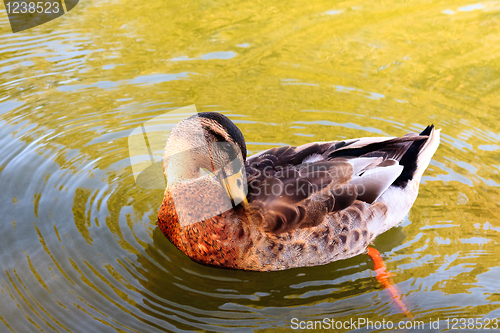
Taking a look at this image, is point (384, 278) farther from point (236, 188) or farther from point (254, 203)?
point (236, 188)

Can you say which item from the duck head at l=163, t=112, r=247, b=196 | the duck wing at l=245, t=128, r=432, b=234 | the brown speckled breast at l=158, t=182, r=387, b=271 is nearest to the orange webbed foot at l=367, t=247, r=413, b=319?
the brown speckled breast at l=158, t=182, r=387, b=271

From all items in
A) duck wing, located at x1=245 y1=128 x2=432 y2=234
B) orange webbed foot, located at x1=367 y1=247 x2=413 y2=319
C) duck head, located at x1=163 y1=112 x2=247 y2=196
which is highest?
duck head, located at x1=163 y1=112 x2=247 y2=196

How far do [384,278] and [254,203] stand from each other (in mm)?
1300

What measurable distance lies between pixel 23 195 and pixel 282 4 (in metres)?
5.85

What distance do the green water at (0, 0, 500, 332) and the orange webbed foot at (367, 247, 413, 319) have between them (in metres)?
0.06

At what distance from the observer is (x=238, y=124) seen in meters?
6.09

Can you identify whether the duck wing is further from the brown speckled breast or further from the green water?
the green water

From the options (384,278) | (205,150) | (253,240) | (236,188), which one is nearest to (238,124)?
(205,150)

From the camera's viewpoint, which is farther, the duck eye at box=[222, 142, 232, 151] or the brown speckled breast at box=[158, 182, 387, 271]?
the brown speckled breast at box=[158, 182, 387, 271]

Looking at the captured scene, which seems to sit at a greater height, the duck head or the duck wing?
the duck head

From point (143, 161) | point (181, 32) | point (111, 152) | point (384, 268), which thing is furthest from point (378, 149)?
point (181, 32)

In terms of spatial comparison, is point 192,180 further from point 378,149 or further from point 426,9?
point 426,9

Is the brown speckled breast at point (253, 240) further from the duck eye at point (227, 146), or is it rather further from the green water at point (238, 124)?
the duck eye at point (227, 146)

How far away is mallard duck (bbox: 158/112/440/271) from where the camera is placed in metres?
4.11
